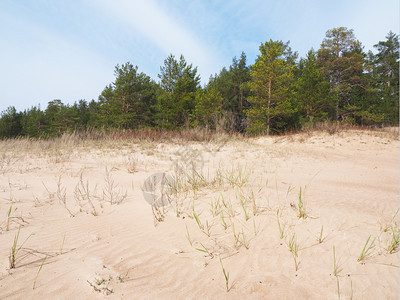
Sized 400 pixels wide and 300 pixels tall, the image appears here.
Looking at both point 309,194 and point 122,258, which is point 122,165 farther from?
point 309,194

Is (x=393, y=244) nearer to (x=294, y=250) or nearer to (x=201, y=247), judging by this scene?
(x=294, y=250)

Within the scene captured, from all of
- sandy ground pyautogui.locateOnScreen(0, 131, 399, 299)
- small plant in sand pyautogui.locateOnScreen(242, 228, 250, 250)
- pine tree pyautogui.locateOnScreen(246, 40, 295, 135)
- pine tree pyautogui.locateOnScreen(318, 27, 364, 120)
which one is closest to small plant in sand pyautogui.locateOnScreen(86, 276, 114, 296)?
sandy ground pyautogui.locateOnScreen(0, 131, 399, 299)

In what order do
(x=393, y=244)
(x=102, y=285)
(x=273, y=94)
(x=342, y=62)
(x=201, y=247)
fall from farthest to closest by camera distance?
(x=342, y=62), (x=273, y=94), (x=201, y=247), (x=393, y=244), (x=102, y=285)

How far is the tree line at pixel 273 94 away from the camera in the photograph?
55.4ft

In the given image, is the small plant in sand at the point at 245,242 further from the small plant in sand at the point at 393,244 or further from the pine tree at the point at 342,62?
the pine tree at the point at 342,62

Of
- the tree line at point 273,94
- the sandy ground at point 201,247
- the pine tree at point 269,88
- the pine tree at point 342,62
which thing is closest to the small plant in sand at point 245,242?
the sandy ground at point 201,247

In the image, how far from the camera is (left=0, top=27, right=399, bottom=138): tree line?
55.4 feet

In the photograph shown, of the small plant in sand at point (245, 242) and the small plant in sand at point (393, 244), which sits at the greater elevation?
the small plant in sand at point (393, 244)

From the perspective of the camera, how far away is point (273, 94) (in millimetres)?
16172

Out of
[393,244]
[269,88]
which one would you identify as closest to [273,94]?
[269,88]

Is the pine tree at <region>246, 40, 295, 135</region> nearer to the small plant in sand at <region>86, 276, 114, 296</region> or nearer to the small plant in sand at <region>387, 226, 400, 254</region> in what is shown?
the small plant in sand at <region>387, 226, 400, 254</region>

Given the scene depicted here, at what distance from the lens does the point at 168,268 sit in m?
1.41

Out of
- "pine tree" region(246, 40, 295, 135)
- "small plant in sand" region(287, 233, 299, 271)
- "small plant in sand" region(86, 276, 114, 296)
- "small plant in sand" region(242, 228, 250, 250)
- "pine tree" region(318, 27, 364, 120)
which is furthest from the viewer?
"pine tree" region(318, 27, 364, 120)

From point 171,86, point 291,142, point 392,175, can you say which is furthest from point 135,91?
point 392,175
